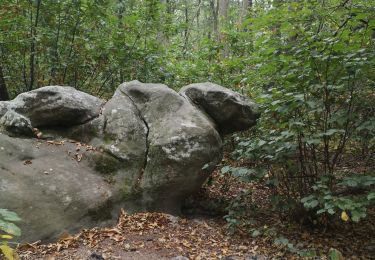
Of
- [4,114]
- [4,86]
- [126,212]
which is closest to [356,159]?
[126,212]

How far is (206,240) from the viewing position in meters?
5.04

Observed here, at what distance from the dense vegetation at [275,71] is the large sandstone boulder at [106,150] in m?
0.79

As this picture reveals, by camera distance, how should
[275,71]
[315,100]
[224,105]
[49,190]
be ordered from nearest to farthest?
[315,100] → [49,190] → [275,71] → [224,105]

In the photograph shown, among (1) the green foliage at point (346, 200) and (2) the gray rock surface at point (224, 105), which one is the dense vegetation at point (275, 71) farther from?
(2) the gray rock surface at point (224, 105)

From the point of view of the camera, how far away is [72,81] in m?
8.26

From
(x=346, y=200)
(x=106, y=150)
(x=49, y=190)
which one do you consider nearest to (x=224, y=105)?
(x=106, y=150)

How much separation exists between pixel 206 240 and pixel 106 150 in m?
2.19

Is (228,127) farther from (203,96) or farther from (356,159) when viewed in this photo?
(356,159)

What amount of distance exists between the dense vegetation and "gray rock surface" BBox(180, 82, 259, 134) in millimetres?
287

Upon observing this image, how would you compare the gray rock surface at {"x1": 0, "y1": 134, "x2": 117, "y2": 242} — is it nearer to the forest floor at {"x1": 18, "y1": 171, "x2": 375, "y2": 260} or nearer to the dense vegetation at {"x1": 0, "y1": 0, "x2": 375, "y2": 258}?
the forest floor at {"x1": 18, "y1": 171, "x2": 375, "y2": 260}

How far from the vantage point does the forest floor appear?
14.5 feet

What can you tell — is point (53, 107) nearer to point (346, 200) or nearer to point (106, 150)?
point (106, 150)

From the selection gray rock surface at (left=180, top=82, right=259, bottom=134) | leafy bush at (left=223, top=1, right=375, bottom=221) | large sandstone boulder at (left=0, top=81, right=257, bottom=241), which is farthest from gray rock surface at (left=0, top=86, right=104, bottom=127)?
leafy bush at (left=223, top=1, right=375, bottom=221)

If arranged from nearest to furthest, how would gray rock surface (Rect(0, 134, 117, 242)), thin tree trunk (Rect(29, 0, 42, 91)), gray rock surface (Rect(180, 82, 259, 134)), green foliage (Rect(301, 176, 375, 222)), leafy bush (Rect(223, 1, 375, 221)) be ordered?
1. green foliage (Rect(301, 176, 375, 222))
2. leafy bush (Rect(223, 1, 375, 221))
3. gray rock surface (Rect(0, 134, 117, 242))
4. gray rock surface (Rect(180, 82, 259, 134))
5. thin tree trunk (Rect(29, 0, 42, 91))
